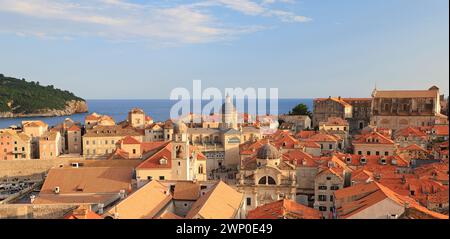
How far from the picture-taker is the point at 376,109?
38.5 m

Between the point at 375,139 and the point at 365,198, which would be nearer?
the point at 365,198

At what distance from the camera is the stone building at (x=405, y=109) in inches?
1436

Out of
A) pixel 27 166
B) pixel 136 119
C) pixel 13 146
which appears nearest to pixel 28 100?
pixel 136 119

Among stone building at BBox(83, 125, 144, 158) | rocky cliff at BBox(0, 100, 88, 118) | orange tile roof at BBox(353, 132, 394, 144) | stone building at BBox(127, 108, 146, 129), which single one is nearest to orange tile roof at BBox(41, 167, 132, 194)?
stone building at BBox(83, 125, 144, 158)

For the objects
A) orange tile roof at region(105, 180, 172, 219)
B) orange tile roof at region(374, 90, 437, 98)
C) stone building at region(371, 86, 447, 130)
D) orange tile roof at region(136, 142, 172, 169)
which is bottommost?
orange tile roof at region(105, 180, 172, 219)

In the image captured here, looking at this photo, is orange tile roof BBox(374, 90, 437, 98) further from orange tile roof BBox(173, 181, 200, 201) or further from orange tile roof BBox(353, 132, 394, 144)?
orange tile roof BBox(173, 181, 200, 201)

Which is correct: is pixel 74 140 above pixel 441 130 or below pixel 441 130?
below

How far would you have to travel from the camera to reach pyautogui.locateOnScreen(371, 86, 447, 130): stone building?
36.5 metres

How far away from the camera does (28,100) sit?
85.1 m

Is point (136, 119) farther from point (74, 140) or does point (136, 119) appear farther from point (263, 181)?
point (263, 181)

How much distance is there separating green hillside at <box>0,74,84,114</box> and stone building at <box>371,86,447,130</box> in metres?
72.1

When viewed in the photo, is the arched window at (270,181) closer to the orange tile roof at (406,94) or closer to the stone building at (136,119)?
the stone building at (136,119)

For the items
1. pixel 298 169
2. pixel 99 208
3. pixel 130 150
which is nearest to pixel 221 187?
pixel 99 208

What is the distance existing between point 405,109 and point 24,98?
Result: 247ft
